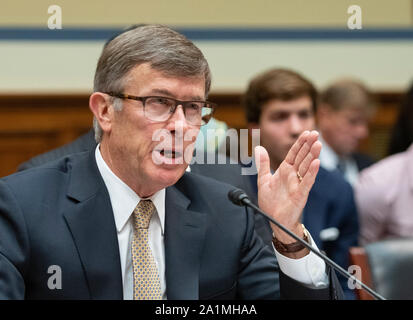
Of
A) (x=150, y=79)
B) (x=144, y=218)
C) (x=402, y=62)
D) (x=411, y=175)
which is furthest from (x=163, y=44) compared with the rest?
(x=402, y=62)

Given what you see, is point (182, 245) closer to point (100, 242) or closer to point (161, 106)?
point (100, 242)

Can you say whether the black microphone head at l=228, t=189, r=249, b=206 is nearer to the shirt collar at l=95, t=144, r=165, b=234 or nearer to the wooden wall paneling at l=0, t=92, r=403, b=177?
the shirt collar at l=95, t=144, r=165, b=234

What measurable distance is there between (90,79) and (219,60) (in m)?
0.75

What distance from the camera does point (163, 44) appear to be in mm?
1634

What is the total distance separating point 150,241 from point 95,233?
0.48 ft

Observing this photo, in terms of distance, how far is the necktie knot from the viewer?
1.71 m

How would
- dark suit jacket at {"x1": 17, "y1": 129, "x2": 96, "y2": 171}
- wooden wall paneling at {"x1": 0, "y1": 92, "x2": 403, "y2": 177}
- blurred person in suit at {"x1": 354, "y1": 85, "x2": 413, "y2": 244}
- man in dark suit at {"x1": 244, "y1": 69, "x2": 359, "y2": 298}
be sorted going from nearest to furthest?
1. dark suit jacket at {"x1": 17, "y1": 129, "x2": 96, "y2": 171}
2. man in dark suit at {"x1": 244, "y1": 69, "x2": 359, "y2": 298}
3. blurred person in suit at {"x1": 354, "y1": 85, "x2": 413, "y2": 244}
4. wooden wall paneling at {"x1": 0, "y1": 92, "x2": 403, "y2": 177}

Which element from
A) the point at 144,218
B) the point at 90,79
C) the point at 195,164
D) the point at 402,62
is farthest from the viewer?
the point at 402,62

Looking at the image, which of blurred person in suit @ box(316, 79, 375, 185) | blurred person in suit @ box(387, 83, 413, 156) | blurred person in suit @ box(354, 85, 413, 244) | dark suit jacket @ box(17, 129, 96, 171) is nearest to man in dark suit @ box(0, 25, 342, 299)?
dark suit jacket @ box(17, 129, 96, 171)

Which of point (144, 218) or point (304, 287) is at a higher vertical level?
point (144, 218)

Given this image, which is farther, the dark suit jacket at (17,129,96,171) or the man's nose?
the dark suit jacket at (17,129,96,171)

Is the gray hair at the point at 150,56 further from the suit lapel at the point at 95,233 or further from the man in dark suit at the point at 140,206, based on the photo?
the suit lapel at the point at 95,233

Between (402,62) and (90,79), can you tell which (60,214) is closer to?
(90,79)

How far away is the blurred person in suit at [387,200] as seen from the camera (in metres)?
2.92
